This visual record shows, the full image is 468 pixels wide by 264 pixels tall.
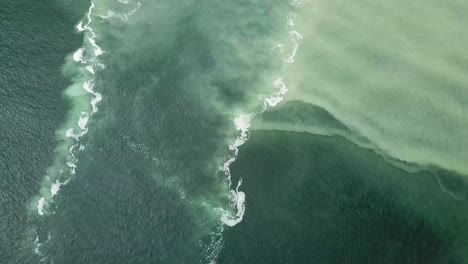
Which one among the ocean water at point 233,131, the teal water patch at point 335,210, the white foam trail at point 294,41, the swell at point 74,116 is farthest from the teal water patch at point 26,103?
the white foam trail at point 294,41

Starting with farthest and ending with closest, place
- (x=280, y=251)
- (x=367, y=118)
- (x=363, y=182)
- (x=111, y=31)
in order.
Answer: (x=111, y=31) → (x=367, y=118) → (x=363, y=182) → (x=280, y=251)

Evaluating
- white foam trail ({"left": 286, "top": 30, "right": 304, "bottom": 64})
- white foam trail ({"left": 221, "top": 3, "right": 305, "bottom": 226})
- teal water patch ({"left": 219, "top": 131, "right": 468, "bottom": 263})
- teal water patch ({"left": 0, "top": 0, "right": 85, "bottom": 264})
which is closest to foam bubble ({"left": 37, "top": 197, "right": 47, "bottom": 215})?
teal water patch ({"left": 0, "top": 0, "right": 85, "bottom": 264})

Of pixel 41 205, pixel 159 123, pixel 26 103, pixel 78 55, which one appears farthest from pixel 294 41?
pixel 41 205

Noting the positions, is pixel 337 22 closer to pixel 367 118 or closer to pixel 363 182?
pixel 367 118

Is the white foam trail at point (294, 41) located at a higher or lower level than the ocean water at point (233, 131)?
higher

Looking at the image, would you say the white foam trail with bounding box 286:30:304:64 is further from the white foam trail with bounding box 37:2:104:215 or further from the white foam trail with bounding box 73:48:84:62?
the white foam trail with bounding box 73:48:84:62

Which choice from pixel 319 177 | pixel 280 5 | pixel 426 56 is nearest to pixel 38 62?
pixel 280 5

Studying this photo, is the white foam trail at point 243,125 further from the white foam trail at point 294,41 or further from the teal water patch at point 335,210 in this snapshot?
the teal water patch at point 335,210
